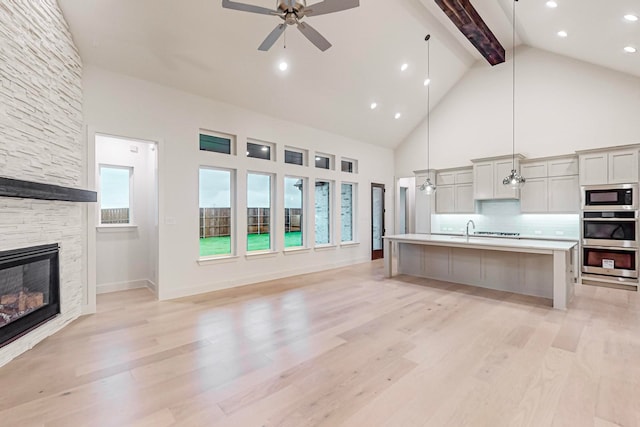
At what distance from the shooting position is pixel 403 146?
885 centimetres

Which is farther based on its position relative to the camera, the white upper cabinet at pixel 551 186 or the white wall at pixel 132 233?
the white upper cabinet at pixel 551 186

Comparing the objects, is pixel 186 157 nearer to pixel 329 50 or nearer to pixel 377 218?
pixel 329 50

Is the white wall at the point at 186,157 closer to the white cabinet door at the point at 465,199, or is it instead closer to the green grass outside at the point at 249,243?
the green grass outside at the point at 249,243

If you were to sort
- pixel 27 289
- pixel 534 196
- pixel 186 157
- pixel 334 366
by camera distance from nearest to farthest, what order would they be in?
pixel 334 366 < pixel 27 289 < pixel 186 157 < pixel 534 196

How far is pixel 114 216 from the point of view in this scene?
544 centimetres

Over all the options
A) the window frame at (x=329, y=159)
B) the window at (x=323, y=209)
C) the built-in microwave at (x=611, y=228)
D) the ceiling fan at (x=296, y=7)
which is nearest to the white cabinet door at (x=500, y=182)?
the built-in microwave at (x=611, y=228)

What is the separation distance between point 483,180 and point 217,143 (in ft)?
19.1

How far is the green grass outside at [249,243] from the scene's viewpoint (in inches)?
210

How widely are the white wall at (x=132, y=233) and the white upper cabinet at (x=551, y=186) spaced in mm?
7396

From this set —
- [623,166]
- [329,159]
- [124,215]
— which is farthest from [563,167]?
[124,215]

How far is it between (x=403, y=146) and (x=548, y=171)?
12.0 ft

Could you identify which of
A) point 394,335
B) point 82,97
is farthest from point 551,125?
point 82,97

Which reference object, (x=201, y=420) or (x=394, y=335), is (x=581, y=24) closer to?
(x=394, y=335)

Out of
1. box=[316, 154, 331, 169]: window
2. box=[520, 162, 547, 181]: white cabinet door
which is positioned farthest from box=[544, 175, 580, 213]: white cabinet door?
box=[316, 154, 331, 169]: window
